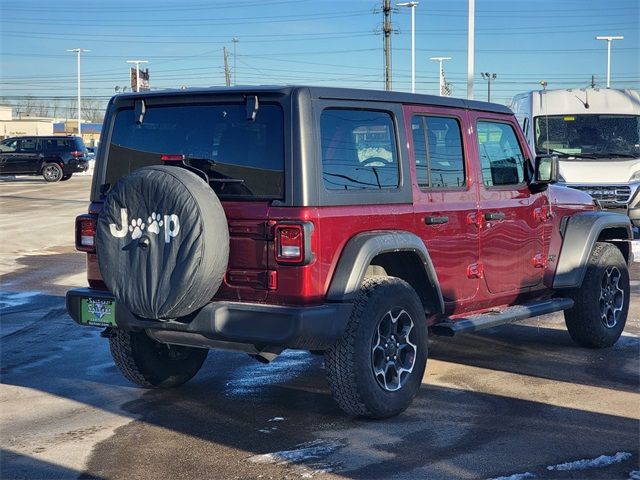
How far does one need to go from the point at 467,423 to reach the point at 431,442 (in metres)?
0.47

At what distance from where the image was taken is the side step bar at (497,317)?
663cm

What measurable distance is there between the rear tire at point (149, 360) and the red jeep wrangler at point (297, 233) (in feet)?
0.04

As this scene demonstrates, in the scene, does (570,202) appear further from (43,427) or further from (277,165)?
(43,427)

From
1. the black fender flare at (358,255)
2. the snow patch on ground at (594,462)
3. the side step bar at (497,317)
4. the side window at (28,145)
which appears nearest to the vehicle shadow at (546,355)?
the side step bar at (497,317)

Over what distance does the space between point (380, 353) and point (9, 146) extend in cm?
3557

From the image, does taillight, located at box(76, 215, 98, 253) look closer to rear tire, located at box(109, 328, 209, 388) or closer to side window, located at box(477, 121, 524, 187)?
rear tire, located at box(109, 328, 209, 388)

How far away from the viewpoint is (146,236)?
18.3 feet

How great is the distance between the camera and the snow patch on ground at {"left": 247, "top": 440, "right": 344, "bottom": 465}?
5.11 meters

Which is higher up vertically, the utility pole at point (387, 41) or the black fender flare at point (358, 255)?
the utility pole at point (387, 41)

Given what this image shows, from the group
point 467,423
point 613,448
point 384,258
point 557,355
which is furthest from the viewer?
point 557,355

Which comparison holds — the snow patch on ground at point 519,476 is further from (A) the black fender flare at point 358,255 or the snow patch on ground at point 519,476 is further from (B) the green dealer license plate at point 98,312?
(B) the green dealer license plate at point 98,312

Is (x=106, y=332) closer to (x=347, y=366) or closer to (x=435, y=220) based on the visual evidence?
(x=347, y=366)

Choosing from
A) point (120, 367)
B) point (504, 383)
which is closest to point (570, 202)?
point (504, 383)

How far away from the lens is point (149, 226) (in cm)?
556
